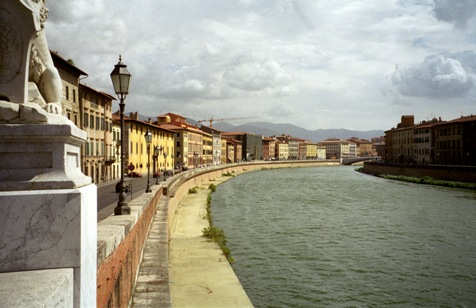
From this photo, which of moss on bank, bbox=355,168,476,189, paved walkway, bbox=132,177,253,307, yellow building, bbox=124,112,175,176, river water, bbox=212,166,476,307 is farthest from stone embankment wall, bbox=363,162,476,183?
paved walkway, bbox=132,177,253,307

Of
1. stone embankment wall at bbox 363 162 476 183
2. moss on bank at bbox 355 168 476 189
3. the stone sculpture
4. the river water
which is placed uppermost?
the stone sculpture

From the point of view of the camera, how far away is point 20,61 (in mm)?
3566

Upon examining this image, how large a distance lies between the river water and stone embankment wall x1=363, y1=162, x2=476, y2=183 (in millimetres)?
20622

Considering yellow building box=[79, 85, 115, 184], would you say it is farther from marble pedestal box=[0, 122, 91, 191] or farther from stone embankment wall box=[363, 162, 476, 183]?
stone embankment wall box=[363, 162, 476, 183]

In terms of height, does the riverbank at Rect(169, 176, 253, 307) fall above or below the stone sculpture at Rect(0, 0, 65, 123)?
below

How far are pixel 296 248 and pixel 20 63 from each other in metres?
19.6

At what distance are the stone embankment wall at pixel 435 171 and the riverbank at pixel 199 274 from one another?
4504 cm

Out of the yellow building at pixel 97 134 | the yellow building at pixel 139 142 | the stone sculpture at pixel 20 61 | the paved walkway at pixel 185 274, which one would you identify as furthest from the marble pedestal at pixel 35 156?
the yellow building at pixel 139 142

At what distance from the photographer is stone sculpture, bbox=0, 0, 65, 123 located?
129 inches

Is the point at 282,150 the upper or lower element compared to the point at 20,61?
upper

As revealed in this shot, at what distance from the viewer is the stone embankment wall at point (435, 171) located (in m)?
56.8

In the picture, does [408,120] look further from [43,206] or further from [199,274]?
[43,206]

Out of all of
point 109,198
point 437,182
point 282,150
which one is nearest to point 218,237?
point 109,198

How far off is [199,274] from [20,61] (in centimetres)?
1364
